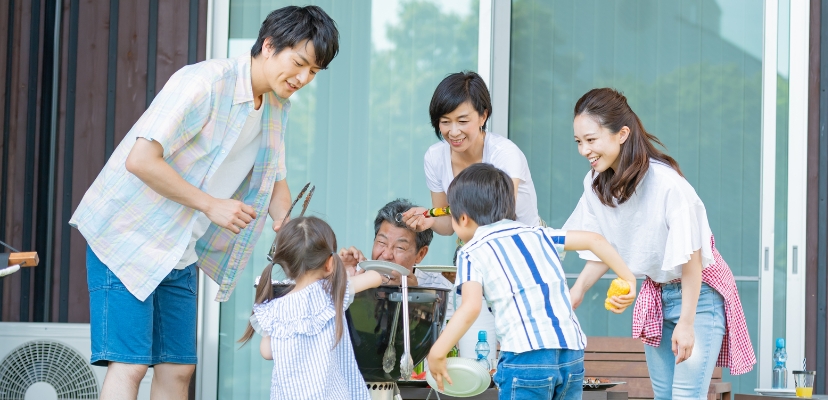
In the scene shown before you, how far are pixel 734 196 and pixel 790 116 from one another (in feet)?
1.46

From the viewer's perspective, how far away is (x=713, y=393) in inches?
134

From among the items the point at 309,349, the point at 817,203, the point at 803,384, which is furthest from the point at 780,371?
the point at 309,349

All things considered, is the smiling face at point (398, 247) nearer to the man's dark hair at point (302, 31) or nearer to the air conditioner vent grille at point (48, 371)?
the man's dark hair at point (302, 31)

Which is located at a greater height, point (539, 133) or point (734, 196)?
point (539, 133)

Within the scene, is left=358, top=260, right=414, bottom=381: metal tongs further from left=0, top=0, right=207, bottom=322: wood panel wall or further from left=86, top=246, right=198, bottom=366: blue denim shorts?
left=0, top=0, right=207, bottom=322: wood panel wall

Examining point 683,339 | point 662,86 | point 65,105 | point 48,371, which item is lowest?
point 48,371

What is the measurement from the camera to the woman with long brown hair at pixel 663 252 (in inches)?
87.6

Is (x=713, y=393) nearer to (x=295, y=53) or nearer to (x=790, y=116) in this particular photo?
(x=790, y=116)

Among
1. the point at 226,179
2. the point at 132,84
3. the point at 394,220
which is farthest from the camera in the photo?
the point at 132,84

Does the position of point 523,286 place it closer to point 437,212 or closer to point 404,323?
point 404,323

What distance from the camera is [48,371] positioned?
12.3 ft

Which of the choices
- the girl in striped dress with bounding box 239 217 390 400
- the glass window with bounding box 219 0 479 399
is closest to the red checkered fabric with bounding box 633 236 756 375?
the girl in striped dress with bounding box 239 217 390 400

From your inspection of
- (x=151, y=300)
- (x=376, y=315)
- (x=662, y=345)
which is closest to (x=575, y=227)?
(x=662, y=345)

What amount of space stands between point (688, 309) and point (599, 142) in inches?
18.2
